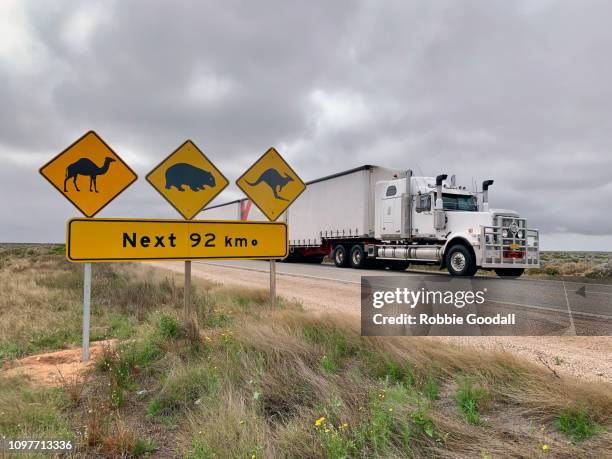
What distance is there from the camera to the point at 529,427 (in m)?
2.66

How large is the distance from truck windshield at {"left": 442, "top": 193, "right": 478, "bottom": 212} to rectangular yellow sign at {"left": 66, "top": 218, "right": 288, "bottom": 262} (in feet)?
37.4

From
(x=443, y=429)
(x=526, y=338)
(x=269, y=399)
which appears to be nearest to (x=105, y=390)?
(x=269, y=399)

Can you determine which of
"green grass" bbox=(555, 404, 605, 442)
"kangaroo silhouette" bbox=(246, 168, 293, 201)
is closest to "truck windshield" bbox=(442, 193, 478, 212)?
"kangaroo silhouette" bbox=(246, 168, 293, 201)

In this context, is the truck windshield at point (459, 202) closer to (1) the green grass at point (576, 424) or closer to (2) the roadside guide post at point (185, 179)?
(2) the roadside guide post at point (185, 179)

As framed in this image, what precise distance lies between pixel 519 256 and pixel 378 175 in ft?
25.7

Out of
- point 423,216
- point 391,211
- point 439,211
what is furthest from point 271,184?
point 391,211

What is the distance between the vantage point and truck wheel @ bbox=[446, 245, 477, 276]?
15117 mm

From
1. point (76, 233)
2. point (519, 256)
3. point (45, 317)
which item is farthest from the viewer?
point (519, 256)

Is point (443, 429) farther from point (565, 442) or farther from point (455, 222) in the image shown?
point (455, 222)

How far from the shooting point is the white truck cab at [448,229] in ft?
49.0

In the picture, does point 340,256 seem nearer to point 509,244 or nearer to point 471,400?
point 509,244

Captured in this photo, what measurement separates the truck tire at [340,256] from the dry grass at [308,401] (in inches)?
679

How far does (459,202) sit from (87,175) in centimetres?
1463

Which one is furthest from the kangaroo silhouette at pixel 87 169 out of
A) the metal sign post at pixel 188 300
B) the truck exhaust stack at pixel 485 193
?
the truck exhaust stack at pixel 485 193
